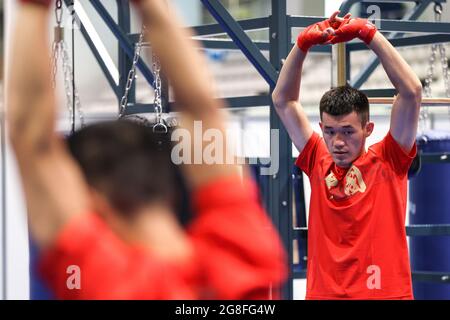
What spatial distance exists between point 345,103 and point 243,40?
0.92 metres

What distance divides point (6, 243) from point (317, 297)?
3597mm

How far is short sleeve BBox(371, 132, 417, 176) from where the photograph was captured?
3.99 metres

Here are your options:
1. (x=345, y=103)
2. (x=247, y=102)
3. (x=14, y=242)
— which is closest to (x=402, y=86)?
(x=345, y=103)

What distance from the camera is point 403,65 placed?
12.8 feet

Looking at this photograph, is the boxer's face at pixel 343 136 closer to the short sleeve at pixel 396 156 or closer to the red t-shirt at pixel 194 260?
the short sleeve at pixel 396 156

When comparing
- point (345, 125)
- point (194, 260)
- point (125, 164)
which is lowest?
point (194, 260)

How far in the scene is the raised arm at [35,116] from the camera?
4.94 feet

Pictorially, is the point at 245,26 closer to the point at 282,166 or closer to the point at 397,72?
the point at 282,166

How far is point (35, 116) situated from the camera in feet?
5.07

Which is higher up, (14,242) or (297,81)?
(297,81)

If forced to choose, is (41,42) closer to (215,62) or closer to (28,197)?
(28,197)

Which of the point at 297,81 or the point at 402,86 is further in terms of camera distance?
the point at 297,81
